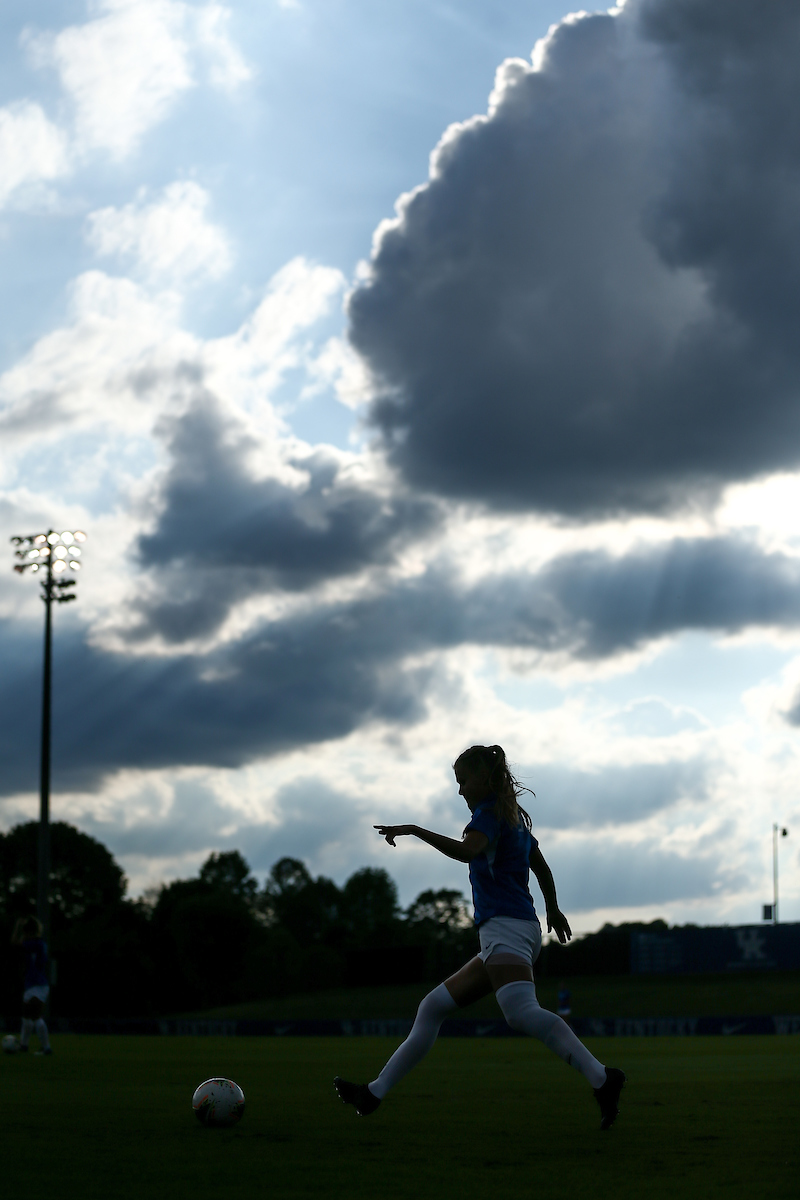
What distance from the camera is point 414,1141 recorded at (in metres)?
7.17

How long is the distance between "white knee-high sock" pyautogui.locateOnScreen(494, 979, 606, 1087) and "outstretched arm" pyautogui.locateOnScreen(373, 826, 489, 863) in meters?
0.79

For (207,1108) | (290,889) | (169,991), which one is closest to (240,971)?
(169,991)

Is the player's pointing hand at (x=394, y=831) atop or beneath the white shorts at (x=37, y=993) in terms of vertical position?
atop

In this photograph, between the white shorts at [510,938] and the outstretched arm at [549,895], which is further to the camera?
the outstretched arm at [549,895]

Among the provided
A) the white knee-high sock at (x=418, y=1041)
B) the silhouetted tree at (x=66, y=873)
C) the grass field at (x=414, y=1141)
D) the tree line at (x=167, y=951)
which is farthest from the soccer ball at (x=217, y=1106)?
the silhouetted tree at (x=66, y=873)

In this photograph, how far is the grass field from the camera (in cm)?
550

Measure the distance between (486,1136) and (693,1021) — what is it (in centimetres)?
3267

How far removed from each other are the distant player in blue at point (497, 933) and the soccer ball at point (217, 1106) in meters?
0.74

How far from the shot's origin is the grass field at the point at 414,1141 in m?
5.50

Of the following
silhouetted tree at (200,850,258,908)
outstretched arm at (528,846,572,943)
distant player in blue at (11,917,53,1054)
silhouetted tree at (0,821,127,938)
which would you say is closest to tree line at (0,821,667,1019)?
silhouetted tree at (0,821,127,938)

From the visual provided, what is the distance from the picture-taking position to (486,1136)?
7.52 m

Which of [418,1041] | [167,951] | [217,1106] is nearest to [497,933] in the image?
[418,1041]

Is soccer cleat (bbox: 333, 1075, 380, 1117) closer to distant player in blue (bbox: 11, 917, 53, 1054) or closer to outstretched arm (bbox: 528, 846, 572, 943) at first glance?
outstretched arm (bbox: 528, 846, 572, 943)

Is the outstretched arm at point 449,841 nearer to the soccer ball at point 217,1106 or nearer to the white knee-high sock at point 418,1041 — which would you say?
the white knee-high sock at point 418,1041
